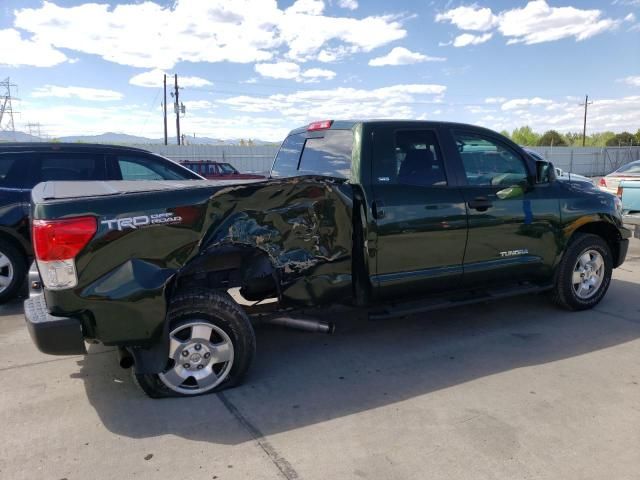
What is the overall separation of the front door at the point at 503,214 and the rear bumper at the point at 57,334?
3097mm

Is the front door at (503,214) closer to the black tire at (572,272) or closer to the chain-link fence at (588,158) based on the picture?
the black tire at (572,272)

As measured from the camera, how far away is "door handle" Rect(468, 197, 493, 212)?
436 cm

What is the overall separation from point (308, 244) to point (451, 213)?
52.2 inches

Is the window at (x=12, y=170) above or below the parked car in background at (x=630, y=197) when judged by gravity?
above

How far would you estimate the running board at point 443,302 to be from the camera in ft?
13.5

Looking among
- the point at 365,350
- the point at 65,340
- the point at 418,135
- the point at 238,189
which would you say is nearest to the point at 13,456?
the point at 65,340

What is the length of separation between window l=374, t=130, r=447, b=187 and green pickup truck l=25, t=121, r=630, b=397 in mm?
12

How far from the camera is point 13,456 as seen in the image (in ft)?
9.20

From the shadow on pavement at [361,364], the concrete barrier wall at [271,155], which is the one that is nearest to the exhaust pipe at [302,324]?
the shadow on pavement at [361,364]

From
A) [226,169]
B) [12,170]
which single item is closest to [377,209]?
[12,170]

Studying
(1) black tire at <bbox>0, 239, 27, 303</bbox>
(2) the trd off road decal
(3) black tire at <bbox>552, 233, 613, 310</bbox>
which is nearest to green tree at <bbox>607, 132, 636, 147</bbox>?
(3) black tire at <bbox>552, 233, 613, 310</bbox>

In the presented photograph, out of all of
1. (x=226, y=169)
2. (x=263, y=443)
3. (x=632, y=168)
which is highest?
(x=632, y=168)

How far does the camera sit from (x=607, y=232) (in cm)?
542

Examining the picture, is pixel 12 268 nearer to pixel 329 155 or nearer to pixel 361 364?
pixel 329 155
